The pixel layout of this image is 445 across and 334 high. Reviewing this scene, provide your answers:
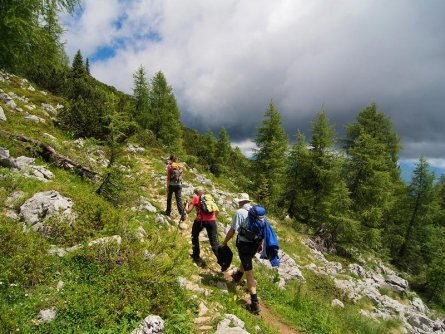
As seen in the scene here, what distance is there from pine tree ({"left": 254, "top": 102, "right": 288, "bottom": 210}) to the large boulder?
1833 centimetres

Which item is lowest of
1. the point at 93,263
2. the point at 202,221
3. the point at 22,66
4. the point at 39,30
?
the point at 93,263

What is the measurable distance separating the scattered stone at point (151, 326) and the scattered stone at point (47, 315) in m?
1.20

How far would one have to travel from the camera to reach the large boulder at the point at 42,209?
19.9 feet

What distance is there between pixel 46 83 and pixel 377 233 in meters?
33.5

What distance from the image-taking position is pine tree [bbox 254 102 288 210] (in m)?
24.0

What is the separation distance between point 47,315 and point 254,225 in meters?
4.23

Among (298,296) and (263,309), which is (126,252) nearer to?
(263,309)

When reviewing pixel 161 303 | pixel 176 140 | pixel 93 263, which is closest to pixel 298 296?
pixel 161 303

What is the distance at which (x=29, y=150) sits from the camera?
1001cm

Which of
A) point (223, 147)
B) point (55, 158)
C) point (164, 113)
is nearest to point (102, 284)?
point (55, 158)

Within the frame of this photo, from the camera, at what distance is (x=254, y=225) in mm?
6695

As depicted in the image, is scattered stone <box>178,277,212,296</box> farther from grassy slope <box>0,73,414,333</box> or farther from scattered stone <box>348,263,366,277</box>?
scattered stone <box>348,263,366,277</box>

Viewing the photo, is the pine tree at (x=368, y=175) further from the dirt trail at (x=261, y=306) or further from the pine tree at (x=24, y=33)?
the pine tree at (x=24, y=33)

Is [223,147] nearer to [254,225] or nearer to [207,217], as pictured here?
[207,217]
